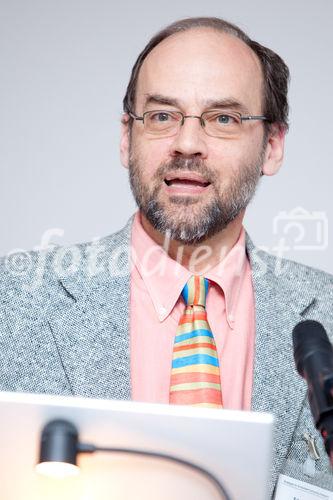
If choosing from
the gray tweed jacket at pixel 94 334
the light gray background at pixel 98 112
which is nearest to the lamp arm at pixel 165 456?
the gray tweed jacket at pixel 94 334

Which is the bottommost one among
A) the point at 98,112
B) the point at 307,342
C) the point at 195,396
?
the point at 307,342

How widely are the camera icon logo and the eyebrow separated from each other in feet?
1.79

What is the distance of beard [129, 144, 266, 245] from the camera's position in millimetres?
1664

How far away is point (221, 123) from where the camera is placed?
172 cm

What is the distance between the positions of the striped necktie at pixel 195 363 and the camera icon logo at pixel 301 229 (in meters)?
0.65

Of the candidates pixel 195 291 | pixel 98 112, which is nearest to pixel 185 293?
pixel 195 291

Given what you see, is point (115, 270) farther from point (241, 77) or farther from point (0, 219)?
point (0, 219)

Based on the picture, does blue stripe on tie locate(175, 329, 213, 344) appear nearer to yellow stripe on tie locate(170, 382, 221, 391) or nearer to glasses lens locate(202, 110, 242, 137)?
yellow stripe on tie locate(170, 382, 221, 391)

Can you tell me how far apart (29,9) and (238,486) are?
76.2 inches

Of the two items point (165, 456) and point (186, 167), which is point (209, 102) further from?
point (165, 456)

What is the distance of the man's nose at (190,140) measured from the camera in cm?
164

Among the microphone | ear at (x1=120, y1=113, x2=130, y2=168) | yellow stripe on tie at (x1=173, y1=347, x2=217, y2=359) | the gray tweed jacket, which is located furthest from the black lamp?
ear at (x1=120, y1=113, x2=130, y2=168)

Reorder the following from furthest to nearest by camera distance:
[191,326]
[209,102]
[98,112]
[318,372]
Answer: [98,112], [209,102], [191,326], [318,372]

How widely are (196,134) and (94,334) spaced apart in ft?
1.54
